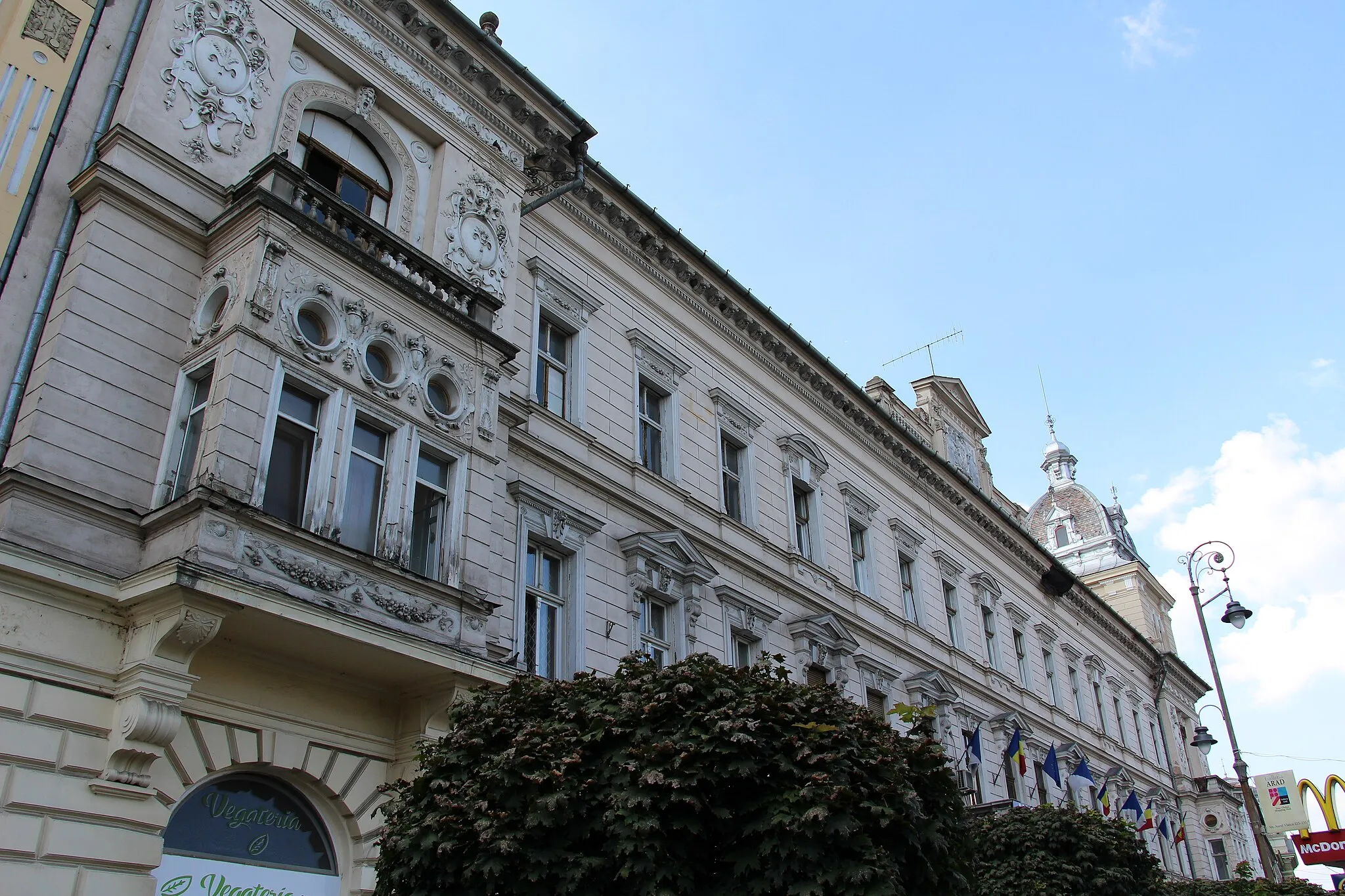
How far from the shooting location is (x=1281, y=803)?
107ft

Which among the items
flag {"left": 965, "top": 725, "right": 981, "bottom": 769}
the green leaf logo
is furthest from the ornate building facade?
flag {"left": 965, "top": 725, "right": 981, "bottom": 769}

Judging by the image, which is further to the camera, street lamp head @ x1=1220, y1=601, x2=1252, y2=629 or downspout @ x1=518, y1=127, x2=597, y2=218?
street lamp head @ x1=1220, y1=601, x2=1252, y2=629

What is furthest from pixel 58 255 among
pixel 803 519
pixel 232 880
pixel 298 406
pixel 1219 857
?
pixel 1219 857

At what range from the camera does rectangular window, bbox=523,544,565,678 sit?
50.0 feet

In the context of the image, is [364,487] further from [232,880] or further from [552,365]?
[552,365]

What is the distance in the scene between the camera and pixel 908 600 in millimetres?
26047

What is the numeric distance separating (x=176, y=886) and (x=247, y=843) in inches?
33.5

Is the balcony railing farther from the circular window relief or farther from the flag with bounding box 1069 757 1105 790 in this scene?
the flag with bounding box 1069 757 1105 790

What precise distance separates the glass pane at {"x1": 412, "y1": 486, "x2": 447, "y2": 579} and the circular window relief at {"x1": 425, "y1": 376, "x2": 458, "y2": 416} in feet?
3.32

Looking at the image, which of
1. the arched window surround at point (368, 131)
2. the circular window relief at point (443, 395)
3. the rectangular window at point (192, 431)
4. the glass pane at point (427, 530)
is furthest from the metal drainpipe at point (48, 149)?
the glass pane at point (427, 530)

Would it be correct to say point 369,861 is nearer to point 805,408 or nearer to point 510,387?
point 510,387

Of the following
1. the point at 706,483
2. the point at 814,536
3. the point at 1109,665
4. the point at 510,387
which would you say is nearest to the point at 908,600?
the point at 814,536

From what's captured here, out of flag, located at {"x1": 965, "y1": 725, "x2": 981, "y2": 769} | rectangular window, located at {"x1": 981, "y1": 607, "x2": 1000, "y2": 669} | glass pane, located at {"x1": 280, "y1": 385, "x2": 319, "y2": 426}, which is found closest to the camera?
glass pane, located at {"x1": 280, "y1": 385, "x2": 319, "y2": 426}

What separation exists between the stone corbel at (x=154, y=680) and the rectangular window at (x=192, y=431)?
1.29m
